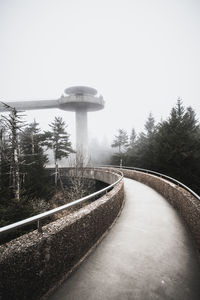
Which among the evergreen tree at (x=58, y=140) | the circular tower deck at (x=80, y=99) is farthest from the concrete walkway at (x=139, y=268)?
the circular tower deck at (x=80, y=99)

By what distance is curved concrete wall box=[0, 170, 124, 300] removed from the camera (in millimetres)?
1896

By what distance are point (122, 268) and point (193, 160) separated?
18.9 metres

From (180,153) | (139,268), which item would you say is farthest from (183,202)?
(180,153)

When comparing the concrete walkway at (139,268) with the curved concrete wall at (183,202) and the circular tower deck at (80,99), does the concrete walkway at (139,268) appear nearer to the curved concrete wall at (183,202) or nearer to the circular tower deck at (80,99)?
the curved concrete wall at (183,202)

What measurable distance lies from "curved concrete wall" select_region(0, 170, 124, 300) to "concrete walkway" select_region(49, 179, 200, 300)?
0.23m

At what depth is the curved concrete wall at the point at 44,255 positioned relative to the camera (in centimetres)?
190

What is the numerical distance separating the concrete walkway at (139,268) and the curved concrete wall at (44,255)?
0.23m

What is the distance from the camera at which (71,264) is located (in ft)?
9.12

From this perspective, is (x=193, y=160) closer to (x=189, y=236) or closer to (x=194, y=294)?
(x=189, y=236)

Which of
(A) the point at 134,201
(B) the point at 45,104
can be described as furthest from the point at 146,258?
(B) the point at 45,104

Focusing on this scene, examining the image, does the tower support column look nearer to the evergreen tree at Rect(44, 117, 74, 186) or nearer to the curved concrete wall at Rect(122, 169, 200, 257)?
the evergreen tree at Rect(44, 117, 74, 186)

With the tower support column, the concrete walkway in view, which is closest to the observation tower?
the tower support column

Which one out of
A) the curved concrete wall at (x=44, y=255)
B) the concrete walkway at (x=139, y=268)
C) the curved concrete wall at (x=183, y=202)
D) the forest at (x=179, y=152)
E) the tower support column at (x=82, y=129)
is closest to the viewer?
the curved concrete wall at (x=44, y=255)

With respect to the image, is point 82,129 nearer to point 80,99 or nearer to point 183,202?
point 80,99
